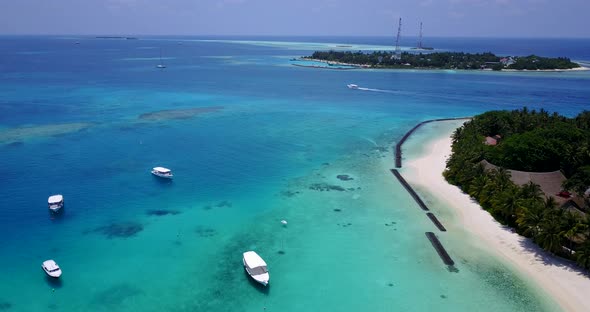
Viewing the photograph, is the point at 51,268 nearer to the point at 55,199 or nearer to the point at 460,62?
the point at 55,199

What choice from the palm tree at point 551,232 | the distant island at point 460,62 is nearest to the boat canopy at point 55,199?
the palm tree at point 551,232

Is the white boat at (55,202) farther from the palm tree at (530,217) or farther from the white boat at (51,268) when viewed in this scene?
the palm tree at (530,217)

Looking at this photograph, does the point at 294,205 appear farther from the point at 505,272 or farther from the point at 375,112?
the point at 375,112

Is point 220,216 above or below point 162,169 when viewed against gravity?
below

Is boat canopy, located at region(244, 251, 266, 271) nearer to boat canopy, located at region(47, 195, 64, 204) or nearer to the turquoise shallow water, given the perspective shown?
the turquoise shallow water

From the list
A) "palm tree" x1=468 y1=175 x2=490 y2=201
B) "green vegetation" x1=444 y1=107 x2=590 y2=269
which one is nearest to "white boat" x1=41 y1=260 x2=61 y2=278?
"green vegetation" x1=444 y1=107 x2=590 y2=269

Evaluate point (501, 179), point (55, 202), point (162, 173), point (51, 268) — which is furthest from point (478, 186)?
point (55, 202)

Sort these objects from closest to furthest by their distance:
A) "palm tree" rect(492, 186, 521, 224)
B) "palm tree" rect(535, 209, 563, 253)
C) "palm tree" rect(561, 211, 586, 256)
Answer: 1. "palm tree" rect(561, 211, 586, 256)
2. "palm tree" rect(535, 209, 563, 253)
3. "palm tree" rect(492, 186, 521, 224)
